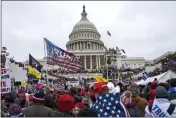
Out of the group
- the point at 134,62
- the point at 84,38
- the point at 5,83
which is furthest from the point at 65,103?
the point at 134,62

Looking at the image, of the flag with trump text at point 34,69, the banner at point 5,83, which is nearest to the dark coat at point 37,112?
the banner at point 5,83

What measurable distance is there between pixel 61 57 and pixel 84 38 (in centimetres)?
10614

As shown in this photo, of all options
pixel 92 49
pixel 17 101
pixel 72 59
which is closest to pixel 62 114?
pixel 17 101

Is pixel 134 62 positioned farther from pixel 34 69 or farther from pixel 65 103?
pixel 65 103

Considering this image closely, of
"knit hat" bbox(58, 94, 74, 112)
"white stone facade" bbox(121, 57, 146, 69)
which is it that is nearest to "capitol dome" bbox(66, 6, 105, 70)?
"white stone facade" bbox(121, 57, 146, 69)

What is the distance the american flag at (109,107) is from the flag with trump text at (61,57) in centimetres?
1236

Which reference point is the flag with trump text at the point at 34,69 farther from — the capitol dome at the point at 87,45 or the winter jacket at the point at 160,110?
the capitol dome at the point at 87,45

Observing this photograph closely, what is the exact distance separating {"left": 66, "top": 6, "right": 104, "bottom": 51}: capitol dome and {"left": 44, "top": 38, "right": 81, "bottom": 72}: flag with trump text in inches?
4065

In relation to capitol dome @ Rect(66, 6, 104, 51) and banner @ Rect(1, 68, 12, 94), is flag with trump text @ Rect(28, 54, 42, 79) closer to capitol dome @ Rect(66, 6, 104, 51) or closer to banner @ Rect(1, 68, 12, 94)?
banner @ Rect(1, 68, 12, 94)

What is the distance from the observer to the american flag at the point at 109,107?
18.0 feet

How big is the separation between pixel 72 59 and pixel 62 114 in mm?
12661

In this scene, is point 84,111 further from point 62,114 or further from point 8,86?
point 8,86

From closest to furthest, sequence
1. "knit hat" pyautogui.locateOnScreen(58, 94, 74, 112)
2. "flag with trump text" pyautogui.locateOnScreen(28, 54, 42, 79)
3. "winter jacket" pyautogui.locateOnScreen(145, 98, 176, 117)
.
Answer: "knit hat" pyautogui.locateOnScreen(58, 94, 74, 112) → "winter jacket" pyautogui.locateOnScreen(145, 98, 176, 117) → "flag with trump text" pyautogui.locateOnScreen(28, 54, 42, 79)

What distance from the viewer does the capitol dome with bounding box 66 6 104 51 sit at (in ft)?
408
